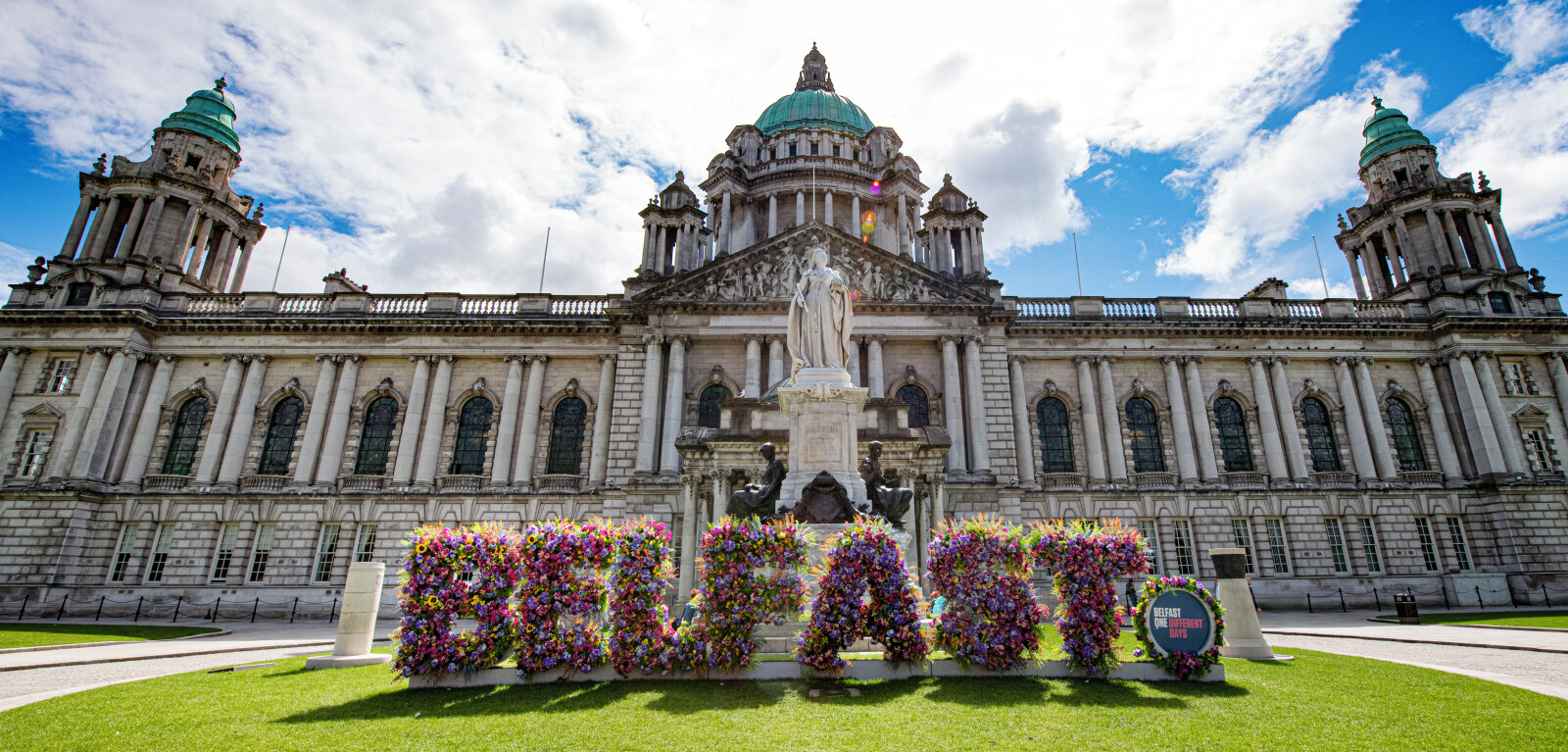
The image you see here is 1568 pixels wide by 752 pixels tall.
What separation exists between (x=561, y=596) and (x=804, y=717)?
344cm

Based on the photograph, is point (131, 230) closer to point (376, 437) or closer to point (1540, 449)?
point (376, 437)

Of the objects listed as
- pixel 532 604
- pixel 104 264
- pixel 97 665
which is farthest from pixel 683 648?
pixel 104 264

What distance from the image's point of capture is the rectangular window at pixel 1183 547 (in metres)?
30.3

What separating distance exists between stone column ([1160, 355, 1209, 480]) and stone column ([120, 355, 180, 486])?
44317mm

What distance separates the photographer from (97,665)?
502 inches

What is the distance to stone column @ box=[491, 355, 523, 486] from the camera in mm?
31312

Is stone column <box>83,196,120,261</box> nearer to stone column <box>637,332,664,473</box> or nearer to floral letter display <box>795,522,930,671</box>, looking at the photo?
stone column <box>637,332,664,473</box>

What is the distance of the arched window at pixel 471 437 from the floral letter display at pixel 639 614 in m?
24.6

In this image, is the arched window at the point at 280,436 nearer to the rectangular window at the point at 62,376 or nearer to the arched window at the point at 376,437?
the arched window at the point at 376,437

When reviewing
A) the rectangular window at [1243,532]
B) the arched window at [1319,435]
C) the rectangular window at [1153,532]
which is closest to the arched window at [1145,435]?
the rectangular window at [1153,532]

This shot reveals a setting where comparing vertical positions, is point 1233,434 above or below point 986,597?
above

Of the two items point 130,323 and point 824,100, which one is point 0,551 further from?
point 824,100

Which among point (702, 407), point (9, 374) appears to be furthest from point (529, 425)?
point (9, 374)

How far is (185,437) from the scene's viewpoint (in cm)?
3188
